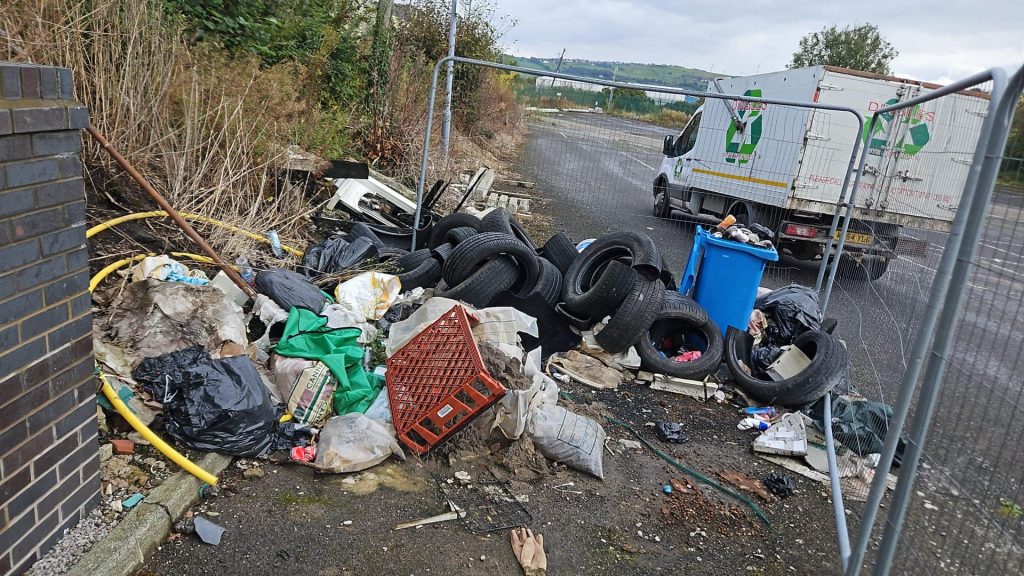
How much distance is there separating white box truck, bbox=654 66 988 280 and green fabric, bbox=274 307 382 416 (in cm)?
337

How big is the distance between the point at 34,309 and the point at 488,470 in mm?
2376

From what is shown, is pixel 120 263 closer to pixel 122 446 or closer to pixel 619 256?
pixel 122 446

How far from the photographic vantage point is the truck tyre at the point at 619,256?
5.68 m

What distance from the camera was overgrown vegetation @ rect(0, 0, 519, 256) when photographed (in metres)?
5.43

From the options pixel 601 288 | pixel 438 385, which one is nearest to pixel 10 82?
pixel 438 385

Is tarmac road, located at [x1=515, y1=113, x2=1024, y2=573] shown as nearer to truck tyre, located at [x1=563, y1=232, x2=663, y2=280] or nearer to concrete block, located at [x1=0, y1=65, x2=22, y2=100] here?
truck tyre, located at [x1=563, y1=232, x2=663, y2=280]

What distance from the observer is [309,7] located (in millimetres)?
11398

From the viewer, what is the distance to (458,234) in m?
6.67

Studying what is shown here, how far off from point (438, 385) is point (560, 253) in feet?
10.1

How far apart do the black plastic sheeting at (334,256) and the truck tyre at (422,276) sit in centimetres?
49

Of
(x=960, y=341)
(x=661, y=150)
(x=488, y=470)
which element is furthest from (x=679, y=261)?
(x=960, y=341)

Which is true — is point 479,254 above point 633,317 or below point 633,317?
above

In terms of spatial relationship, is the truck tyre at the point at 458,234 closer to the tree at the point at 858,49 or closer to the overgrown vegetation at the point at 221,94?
the overgrown vegetation at the point at 221,94

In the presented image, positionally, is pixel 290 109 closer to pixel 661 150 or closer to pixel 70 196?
pixel 70 196
